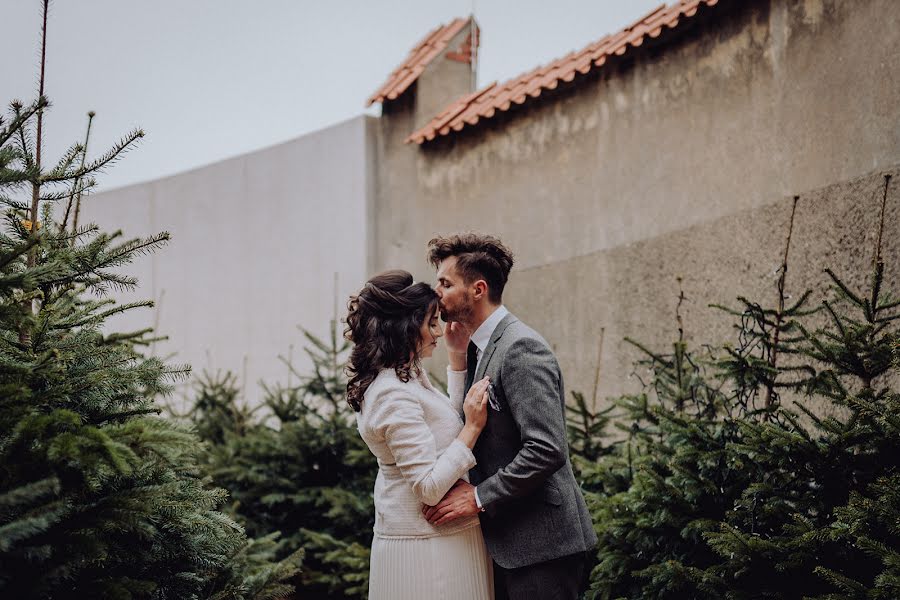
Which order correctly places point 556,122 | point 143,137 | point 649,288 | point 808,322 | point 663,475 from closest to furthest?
1. point 143,137
2. point 663,475
3. point 808,322
4. point 649,288
5. point 556,122

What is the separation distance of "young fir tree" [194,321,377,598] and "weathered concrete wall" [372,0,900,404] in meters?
1.91

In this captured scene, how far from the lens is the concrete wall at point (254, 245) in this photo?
9.77 metres

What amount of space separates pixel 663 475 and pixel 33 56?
3.41 m

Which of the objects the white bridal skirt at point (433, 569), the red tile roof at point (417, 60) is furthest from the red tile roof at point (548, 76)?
the white bridal skirt at point (433, 569)

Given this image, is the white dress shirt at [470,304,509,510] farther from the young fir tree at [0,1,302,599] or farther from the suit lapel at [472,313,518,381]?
the young fir tree at [0,1,302,599]

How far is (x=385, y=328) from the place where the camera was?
3.32 meters

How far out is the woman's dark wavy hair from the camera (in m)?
3.30

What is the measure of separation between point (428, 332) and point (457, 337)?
0.44 metres

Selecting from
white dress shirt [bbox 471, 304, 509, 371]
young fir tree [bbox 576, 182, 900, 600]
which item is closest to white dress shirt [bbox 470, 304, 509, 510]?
white dress shirt [bbox 471, 304, 509, 371]

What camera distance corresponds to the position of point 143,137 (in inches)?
122

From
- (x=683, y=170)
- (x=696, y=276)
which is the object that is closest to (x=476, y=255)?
(x=696, y=276)

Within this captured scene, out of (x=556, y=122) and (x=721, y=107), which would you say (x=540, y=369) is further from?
(x=556, y=122)

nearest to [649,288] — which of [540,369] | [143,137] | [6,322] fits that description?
[540,369]

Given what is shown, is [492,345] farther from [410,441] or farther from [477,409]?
[410,441]
